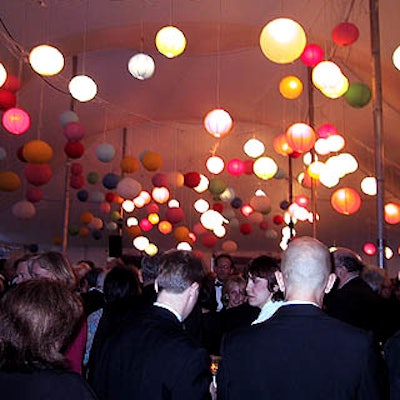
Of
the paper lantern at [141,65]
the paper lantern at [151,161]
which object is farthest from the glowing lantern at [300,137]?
the paper lantern at [151,161]

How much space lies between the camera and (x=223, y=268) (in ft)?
19.2

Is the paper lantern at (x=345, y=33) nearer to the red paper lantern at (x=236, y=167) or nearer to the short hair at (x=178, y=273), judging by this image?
the red paper lantern at (x=236, y=167)

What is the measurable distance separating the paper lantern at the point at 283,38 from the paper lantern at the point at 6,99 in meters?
2.83

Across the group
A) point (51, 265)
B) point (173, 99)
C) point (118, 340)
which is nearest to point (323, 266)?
point (118, 340)

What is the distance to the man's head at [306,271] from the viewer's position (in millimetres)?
1855

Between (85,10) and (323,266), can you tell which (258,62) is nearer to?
(85,10)

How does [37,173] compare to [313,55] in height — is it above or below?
below

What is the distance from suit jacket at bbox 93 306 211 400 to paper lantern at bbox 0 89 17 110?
4.41m

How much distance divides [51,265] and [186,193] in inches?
529

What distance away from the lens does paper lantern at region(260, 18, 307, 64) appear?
4277 mm

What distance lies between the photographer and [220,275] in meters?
5.80

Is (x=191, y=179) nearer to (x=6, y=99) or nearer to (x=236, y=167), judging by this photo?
(x=236, y=167)

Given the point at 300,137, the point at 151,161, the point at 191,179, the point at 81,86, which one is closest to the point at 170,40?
the point at 81,86

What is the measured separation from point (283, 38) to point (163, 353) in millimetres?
2965
